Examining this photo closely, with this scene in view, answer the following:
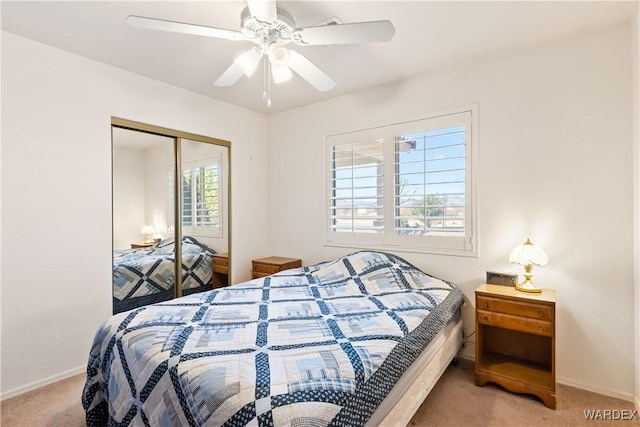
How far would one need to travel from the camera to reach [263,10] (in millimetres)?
1364

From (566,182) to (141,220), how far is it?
350 centimetres

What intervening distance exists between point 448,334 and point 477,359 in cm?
28

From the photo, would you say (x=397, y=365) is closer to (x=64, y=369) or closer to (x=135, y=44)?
(x=64, y=369)

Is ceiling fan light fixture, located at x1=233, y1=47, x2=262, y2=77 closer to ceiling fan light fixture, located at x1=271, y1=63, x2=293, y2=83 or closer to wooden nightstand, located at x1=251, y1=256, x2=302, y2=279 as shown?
ceiling fan light fixture, located at x1=271, y1=63, x2=293, y2=83

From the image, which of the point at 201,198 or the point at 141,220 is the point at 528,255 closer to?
the point at 201,198

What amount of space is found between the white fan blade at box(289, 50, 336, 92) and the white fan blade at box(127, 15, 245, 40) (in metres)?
0.31

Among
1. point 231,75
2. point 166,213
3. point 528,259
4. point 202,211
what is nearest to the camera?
→ point 231,75

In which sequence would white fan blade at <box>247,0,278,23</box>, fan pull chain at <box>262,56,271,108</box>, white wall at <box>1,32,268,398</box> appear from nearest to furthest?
1. white fan blade at <box>247,0,278,23</box>
2. white wall at <box>1,32,268,398</box>
3. fan pull chain at <box>262,56,271,108</box>

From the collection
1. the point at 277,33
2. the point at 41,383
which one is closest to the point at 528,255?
the point at 277,33

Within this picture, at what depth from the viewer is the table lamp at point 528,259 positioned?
2.10 m

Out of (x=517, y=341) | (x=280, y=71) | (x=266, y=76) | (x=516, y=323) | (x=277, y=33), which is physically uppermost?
(x=266, y=76)

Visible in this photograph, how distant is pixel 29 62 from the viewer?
2158 millimetres

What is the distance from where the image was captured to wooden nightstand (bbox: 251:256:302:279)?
3381 millimetres

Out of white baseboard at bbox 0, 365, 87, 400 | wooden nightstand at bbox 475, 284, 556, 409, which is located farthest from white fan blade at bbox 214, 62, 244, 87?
white baseboard at bbox 0, 365, 87, 400
